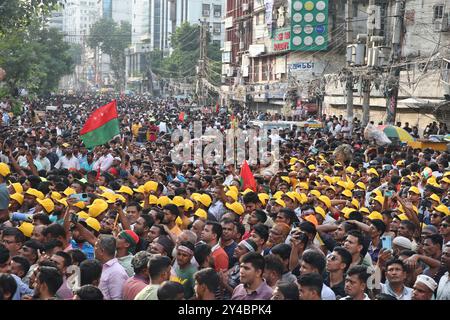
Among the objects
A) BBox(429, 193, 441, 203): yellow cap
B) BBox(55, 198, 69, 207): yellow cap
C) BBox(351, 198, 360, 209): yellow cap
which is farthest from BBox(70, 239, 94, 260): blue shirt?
BBox(429, 193, 441, 203): yellow cap

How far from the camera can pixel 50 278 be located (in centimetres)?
554

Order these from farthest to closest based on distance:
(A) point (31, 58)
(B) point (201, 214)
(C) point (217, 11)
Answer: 1. (C) point (217, 11)
2. (A) point (31, 58)
3. (B) point (201, 214)

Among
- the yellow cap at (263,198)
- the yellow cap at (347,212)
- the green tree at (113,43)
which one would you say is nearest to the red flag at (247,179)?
the yellow cap at (263,198)

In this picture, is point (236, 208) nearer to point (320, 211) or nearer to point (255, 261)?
point (320, 211)

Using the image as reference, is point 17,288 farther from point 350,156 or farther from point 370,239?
point 350,156

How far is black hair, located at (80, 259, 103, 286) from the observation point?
19.2ft

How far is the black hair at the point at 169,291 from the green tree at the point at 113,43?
394 ft

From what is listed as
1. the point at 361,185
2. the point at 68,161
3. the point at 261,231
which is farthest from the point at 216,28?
the point at 261,231

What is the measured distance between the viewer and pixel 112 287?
6.22 meters

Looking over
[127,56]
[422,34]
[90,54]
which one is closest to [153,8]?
[127,56]

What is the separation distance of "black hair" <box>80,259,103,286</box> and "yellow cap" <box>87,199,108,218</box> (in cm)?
273

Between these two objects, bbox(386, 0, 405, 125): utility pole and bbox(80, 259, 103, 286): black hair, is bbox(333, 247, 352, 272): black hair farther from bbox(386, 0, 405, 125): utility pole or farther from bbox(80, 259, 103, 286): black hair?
bbox(386, 0, 405, 125): utility pole

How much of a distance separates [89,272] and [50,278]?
1.26ft

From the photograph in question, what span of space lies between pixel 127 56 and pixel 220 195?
403 feet
